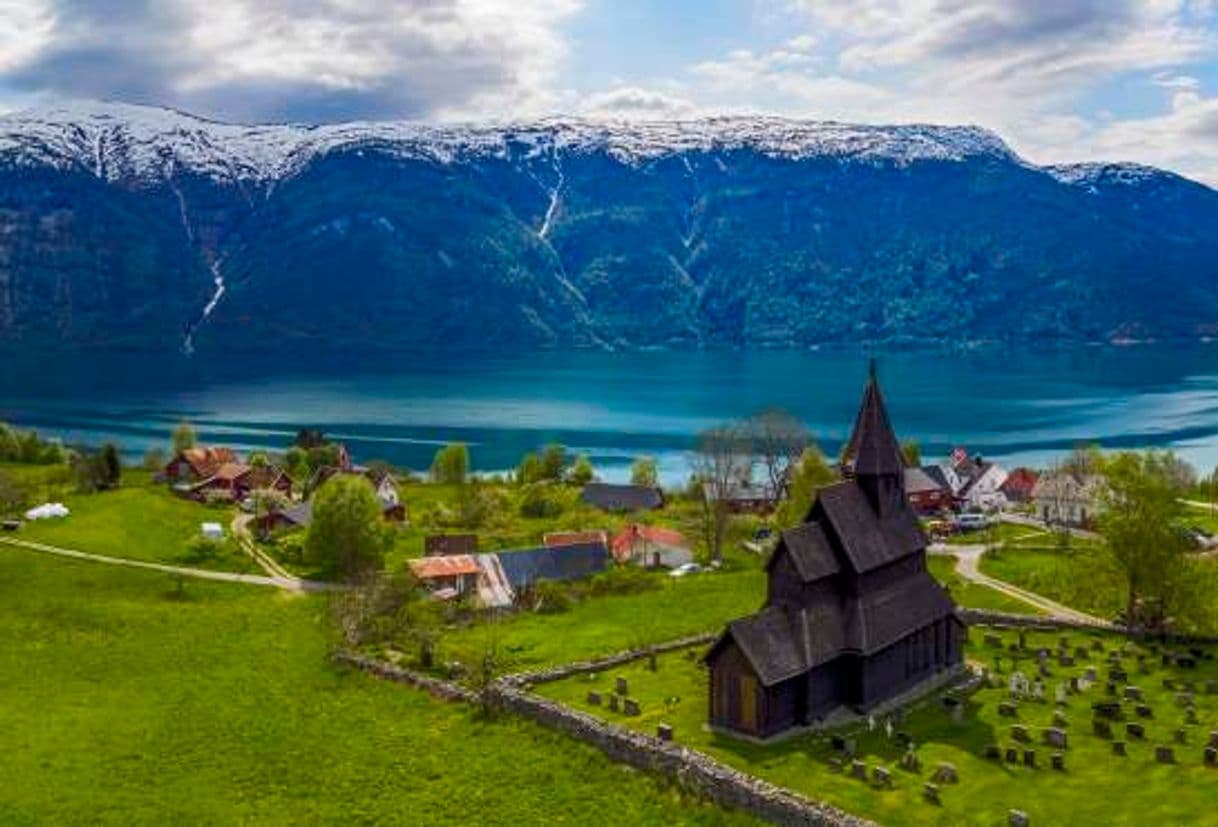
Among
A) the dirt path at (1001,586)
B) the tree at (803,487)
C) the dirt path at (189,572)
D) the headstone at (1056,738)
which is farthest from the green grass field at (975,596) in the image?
the dirt path at (189,572)

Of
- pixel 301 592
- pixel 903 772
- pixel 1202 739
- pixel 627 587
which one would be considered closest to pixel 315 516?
pixel 301 592

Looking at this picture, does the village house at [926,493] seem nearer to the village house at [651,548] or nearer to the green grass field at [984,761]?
the village house at [651,548]

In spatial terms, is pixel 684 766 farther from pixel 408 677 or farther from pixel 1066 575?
pixel 1066 575

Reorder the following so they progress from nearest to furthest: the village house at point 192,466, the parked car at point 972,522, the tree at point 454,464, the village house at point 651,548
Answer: the village house at point 651,548 < the parked car at point 972,522 < the village house at point 192,466 < the tree at point 454,464

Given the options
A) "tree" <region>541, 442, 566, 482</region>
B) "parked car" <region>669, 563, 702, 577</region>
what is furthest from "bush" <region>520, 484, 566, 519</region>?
"parked car" <region>669, 563, 702, 577</region>

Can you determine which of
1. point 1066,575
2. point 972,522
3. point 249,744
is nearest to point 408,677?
point 249,744

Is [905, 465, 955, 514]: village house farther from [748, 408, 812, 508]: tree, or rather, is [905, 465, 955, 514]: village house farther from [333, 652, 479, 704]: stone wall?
[333, 652, 479, 704]: stone wall

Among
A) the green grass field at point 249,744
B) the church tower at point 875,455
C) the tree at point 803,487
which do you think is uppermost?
the church tower at point 875,455
